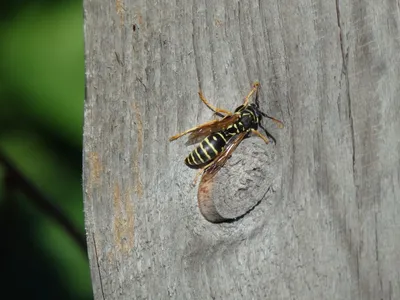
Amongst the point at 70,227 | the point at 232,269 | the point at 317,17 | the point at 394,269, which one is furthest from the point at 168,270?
the point at 70,227

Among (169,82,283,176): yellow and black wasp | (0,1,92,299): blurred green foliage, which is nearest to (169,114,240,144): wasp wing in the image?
(169,82,283,176): yellow and black wasp

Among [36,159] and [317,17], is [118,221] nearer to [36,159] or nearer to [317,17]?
[317,17]

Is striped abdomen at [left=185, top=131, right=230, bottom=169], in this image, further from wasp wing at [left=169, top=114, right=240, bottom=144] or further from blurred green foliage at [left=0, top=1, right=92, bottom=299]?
blurred green foliage at [left=0, top=1, right=92, bottom=299]

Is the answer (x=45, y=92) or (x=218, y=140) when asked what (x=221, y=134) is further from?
(x=45, y=92)

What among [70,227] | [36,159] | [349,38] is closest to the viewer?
[349,38]

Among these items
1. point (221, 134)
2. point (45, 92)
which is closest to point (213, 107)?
point (221, 134)

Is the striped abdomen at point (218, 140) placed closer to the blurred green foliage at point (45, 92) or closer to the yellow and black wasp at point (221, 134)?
the yellow and black wasp at point (221, 134)

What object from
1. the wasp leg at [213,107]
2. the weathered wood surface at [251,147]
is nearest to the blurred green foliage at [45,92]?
the weathered wood surface at [251,147]
